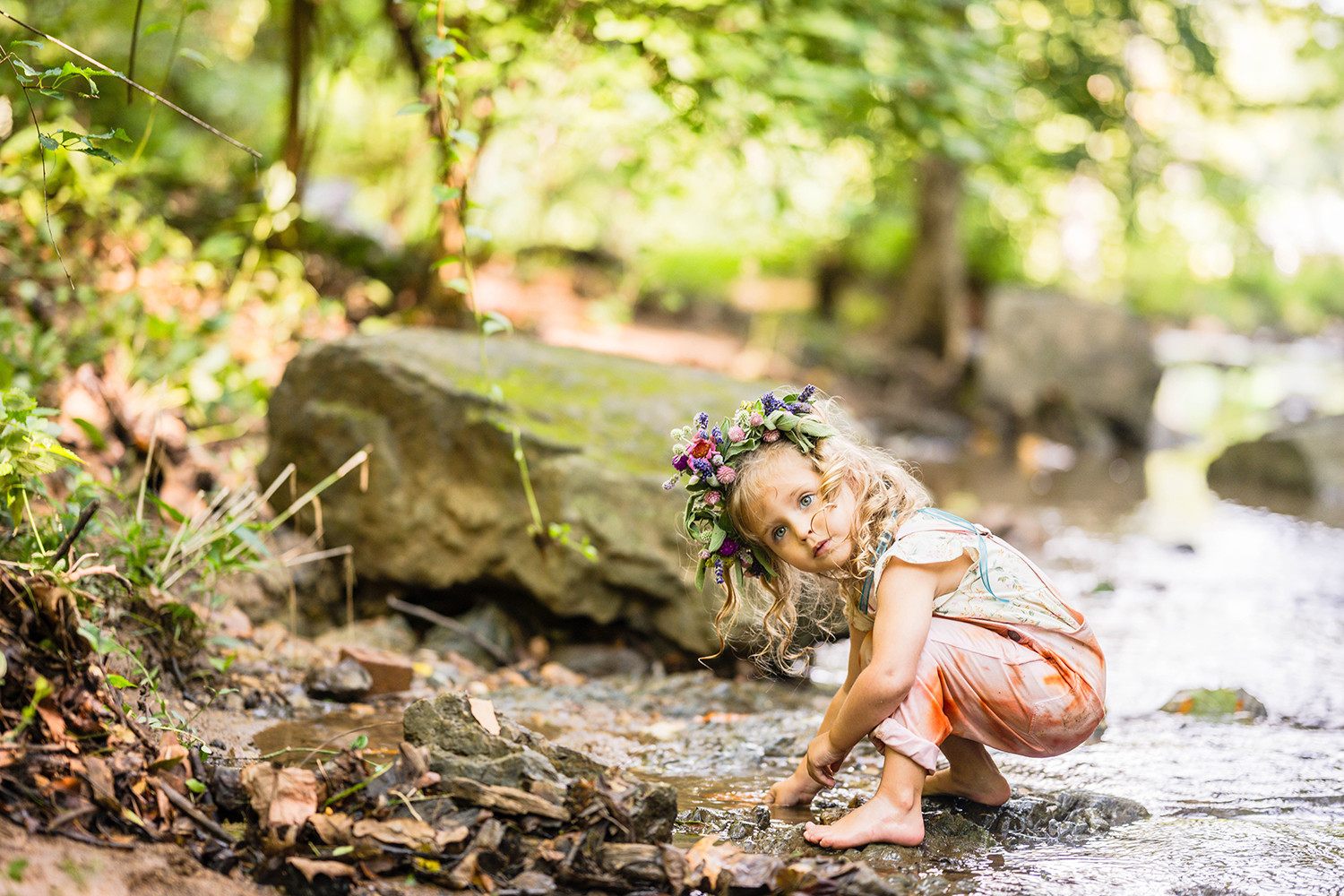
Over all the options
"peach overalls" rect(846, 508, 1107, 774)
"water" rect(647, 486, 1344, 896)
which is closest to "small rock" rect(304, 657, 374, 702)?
"water" rect(647, 486, 1344, 896)

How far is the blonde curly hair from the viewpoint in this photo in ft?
6.69

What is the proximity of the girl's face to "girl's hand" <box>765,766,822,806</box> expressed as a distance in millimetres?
453

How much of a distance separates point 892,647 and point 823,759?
33 cm

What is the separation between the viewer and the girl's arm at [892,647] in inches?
73.7

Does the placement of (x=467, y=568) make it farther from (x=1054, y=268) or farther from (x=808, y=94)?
(x=1054, y=268)

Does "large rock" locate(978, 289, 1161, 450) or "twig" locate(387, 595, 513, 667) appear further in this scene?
"large rock" locate(978, 289, 1161, 450)

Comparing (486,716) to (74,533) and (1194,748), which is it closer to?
(74,533)

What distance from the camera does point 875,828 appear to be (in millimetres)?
1886

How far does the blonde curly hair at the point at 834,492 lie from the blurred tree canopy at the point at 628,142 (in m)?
1.07

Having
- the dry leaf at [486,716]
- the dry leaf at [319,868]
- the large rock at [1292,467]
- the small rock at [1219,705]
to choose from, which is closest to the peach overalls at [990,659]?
the dry leaf at [486,716]

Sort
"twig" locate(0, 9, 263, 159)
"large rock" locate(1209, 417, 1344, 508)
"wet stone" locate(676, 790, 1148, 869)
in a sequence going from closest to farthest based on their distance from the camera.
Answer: "twig" locate(0, 9, 263, 159) < "wet stone" locate(676, 790, 1148, 869) < "large rock" locate(1209, 417, 1344, 508)

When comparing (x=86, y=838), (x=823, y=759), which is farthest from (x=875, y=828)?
(x=86, y=838)

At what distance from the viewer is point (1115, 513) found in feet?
21.7

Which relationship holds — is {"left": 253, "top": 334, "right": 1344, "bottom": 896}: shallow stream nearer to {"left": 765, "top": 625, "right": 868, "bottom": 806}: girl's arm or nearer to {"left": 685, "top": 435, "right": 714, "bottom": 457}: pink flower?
{"left": 765, "top": 625, "right": 868, "bottom": 806}: girl's arm
